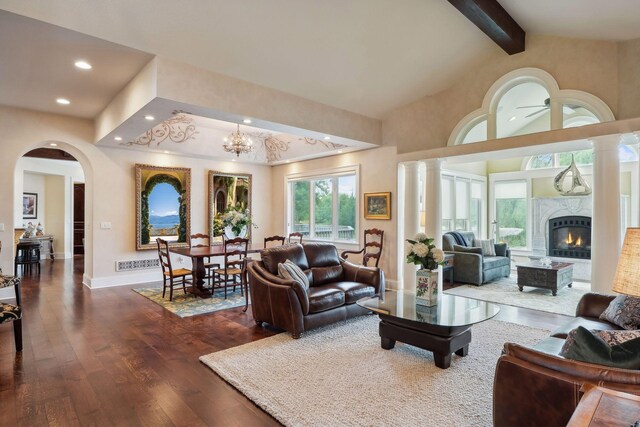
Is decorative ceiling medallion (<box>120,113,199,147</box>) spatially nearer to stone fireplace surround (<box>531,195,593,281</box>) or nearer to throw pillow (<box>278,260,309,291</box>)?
throw pillow (<box>278,260,309,291</box>)

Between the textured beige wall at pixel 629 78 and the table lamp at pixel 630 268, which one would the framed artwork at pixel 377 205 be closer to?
the textured beige wall at pixel 629 78

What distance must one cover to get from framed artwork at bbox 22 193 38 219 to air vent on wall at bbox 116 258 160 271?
6.97 meters

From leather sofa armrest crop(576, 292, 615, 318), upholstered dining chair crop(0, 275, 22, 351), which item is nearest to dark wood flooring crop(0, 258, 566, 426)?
upholstered dining chair crop(0, 275, 22, 351)

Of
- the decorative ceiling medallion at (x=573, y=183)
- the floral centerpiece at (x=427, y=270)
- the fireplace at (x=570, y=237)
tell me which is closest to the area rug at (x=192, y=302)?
the floral centerpiece at (x=427, y=270)

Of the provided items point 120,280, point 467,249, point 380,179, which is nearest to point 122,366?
point 120,280

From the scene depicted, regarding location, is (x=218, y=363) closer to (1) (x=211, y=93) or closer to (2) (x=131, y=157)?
(1) (x=211, y=93)

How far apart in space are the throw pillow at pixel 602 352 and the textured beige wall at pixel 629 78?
3913 mm

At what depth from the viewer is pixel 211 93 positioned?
14.6ft

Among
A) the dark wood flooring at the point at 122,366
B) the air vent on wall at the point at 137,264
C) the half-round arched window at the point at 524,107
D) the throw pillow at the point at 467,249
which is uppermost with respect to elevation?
the half-round arched window at the point at 524,107

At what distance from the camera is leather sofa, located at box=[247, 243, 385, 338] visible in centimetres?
401

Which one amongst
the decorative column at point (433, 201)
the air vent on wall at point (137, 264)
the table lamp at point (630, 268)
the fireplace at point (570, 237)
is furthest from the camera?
the fireplace at point (570, 237)

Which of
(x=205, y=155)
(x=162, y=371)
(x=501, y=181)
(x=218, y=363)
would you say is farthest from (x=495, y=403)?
(x=501, y=181)

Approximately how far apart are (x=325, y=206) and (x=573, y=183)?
550 centimetres

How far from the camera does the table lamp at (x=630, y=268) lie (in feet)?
5.02
